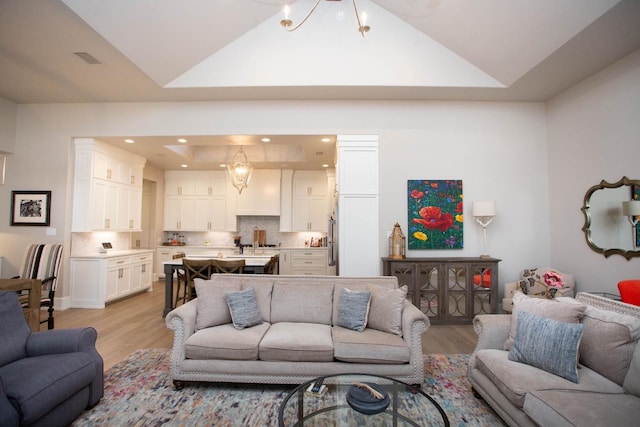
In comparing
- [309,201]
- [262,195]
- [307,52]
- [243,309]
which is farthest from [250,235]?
[243,309]

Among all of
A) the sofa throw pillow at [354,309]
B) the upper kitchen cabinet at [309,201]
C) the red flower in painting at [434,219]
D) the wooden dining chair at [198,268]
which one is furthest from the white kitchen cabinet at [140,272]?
the red flower in painting at [434,219]

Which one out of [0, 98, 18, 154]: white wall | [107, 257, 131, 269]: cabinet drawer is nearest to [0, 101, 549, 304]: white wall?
[107, 257, 131, 269]: cabinet drawer

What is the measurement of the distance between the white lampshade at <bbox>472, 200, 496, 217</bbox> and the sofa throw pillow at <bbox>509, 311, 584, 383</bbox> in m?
2.46

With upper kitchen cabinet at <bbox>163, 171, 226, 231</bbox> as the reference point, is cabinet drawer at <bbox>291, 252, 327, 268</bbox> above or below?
below

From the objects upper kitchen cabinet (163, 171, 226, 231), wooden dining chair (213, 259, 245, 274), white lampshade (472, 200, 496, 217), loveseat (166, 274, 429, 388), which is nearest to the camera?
loveseat (166, 274, 429, 388)

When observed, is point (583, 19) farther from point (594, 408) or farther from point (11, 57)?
point (11, 57)

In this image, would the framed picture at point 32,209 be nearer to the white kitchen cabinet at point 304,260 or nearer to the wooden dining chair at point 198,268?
the wooden dining chair at point 198,268

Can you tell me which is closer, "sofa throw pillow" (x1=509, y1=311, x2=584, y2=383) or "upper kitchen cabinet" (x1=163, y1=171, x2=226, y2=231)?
"sofa throw pillow" (x1=509, y1=311, x2=584, y2=383)

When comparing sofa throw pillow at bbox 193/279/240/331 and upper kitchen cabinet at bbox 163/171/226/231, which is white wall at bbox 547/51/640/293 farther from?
upper kitchen cabinet at bbox 163/171/226/231

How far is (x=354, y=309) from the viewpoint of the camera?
Answer: 2762 mm

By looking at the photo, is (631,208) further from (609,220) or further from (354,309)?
(354,309)

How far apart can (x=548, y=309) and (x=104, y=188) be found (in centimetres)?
624

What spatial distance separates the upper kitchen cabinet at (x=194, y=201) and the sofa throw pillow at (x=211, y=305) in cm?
491

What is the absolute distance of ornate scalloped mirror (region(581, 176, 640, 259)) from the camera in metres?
3.44
